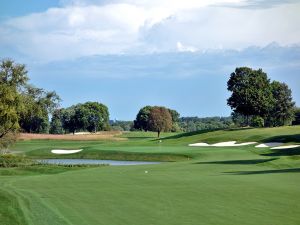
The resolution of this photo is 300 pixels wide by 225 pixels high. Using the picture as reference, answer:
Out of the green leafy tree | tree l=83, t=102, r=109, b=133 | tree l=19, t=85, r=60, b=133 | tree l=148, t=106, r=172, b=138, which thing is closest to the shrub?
tree l=19, t=85, r=60, b=133

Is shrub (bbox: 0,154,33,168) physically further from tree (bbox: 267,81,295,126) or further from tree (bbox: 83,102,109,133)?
tree (bbox: 83,102,109,133)

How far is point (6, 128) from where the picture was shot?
54250 mm

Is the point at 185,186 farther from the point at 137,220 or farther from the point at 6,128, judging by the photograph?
the point at 6,128

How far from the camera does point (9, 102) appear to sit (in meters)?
54.1

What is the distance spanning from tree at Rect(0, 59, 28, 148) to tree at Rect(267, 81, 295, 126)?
2814 inches

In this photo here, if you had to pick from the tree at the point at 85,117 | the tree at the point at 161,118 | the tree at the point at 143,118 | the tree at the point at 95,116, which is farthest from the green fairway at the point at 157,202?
the tree at the point at 143,118

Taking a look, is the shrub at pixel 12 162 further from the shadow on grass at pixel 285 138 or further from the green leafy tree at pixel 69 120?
the green leafy tree at pixel 69 120

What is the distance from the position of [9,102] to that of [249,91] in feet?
160

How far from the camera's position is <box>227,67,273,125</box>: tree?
9069 centimetres

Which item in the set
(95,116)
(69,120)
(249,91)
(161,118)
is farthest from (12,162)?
(95,116)

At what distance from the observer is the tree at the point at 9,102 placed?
172ft

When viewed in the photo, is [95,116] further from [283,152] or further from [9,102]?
[283,152]

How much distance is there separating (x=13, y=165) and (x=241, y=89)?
56.0 meters

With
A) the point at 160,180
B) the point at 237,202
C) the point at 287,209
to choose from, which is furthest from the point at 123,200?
the point at 160,180
